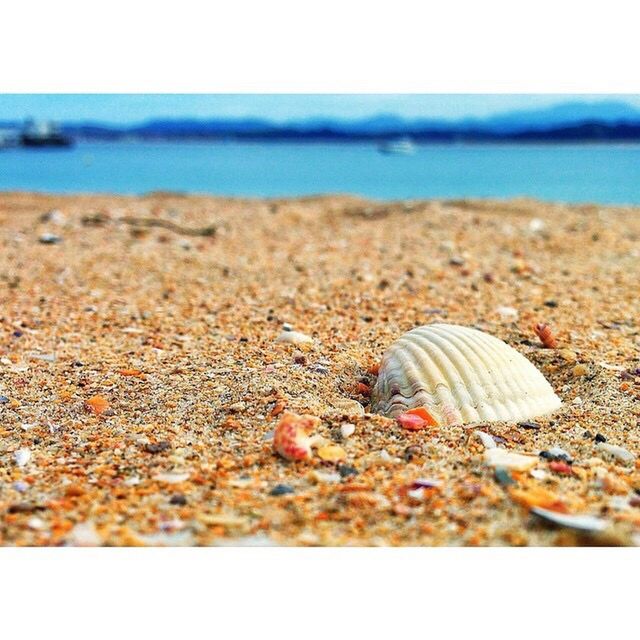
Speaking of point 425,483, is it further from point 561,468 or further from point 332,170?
point 332,170

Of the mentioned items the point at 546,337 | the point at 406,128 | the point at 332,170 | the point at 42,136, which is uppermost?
the point at 406,128

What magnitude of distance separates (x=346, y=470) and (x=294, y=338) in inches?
43.0

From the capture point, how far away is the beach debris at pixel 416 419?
88.0 inches

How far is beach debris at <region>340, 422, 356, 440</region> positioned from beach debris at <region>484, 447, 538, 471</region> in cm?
36

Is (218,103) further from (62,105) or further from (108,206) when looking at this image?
(108,206)

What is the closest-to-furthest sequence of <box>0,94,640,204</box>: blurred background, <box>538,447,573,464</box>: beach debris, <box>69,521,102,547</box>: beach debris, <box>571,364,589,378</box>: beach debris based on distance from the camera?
<box>69,521,102,547</box>: beach debris, <box>538,447,573,464</box>: beach debris, <box>571,364,589,378</box>: beach debris, <box>0,94,640,204</box>: blurred background

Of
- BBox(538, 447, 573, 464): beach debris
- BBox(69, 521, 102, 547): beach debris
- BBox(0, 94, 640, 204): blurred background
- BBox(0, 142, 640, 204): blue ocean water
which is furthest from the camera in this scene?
BBox(0, 142, 640, 204): blue ocean water

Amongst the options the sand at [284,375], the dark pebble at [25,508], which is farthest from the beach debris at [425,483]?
the dark pebble at [25,508]

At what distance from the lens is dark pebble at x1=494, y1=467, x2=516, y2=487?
1938 millimetres

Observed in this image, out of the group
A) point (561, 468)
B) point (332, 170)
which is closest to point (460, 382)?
point (561, 468)

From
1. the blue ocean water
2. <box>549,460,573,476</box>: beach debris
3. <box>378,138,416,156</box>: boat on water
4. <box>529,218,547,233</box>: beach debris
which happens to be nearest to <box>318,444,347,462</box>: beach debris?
<box>549,460,573,476</box>: beach debris

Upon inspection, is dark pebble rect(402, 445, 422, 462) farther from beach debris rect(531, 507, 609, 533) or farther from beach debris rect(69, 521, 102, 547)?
beach debris rect(69, 521, 102, 547)

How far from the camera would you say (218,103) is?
10.8ft

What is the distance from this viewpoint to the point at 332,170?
6.24 m
